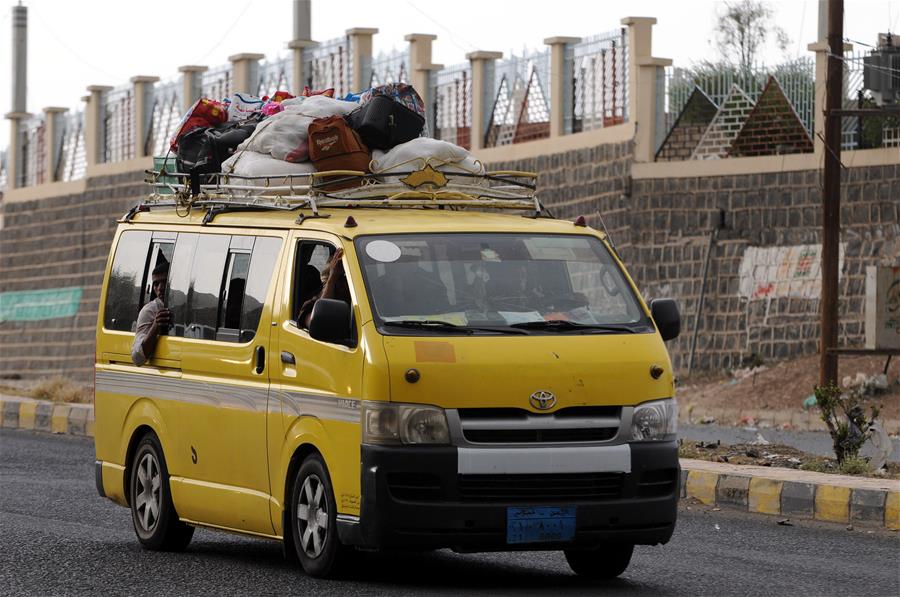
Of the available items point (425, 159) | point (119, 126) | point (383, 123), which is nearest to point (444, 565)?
point (425, 159)

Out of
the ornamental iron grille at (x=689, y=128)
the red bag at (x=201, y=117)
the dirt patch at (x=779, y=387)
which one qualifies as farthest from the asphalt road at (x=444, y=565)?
the ornamental iron grille at (x=689, y=128)

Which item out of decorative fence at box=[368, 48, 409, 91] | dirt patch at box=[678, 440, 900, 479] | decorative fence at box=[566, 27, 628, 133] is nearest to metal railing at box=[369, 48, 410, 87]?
decorative fence at box=[368, 48, 409, 91]

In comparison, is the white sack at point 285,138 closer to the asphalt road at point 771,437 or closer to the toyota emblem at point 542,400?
the toyota emblem at point 542,400

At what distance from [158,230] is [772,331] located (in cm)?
1526

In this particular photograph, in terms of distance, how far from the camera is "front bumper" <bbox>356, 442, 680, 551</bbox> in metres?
8.40

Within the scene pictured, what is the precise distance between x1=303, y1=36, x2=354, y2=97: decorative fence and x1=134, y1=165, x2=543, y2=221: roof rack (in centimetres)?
2274

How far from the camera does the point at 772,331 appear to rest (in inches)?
989

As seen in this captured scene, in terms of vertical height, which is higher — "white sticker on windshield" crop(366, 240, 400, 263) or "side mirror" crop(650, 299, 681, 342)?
"white sticker on windshield" crop(366, 240, 400, 263)

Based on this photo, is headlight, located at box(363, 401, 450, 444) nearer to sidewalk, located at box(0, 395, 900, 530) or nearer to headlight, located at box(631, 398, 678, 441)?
headlight, located at box(631, 398, 678, 441)

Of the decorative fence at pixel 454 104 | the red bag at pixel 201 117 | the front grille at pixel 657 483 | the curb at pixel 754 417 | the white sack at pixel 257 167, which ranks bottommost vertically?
the curb at pixel 754 417

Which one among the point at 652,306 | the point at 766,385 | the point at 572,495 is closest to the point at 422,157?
the point at 652,306

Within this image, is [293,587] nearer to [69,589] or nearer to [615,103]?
[69,589]

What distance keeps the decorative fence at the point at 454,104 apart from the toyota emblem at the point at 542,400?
71.4 ft

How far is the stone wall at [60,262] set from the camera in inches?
1561
